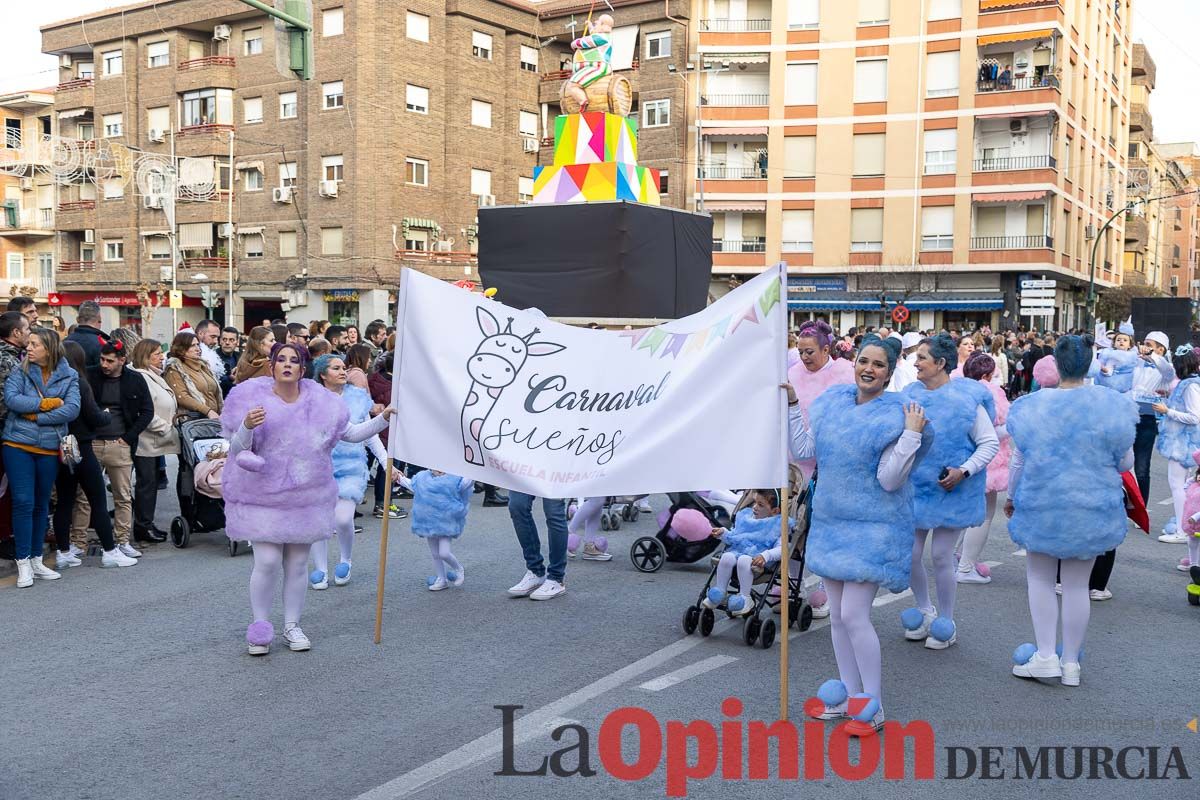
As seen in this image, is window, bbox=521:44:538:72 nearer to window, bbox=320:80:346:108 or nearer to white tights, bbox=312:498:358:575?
window, bbox=320:80:346:108

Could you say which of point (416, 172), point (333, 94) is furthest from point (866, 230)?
point (333, 94)

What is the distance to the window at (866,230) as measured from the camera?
144ft

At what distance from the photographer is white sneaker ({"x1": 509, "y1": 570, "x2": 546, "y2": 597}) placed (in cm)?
764

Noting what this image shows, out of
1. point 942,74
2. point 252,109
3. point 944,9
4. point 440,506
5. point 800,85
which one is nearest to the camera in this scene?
point 440,506

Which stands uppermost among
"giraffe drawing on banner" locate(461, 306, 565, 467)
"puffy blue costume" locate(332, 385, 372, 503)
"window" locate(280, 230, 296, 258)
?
"window" locate(280, 230, 296, 258)

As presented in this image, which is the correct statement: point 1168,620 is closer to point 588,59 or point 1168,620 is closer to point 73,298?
point 588,59

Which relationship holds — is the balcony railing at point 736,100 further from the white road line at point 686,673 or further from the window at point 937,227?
the white road line at point 686,673

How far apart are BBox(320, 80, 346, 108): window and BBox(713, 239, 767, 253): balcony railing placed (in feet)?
52.8

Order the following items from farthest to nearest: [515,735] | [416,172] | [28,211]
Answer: [28,211]
[416,172]
[515,735]

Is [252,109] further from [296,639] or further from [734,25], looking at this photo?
[296,639]

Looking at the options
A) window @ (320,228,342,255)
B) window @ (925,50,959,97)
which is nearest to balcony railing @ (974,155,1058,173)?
window @ (925,50,959,97)

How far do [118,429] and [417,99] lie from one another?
112 feet

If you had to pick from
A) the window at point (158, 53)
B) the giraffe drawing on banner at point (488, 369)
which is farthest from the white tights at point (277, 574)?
the window at point (158, 53)

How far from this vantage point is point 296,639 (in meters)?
6.32
